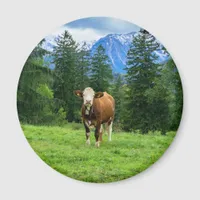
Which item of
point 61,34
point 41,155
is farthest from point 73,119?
point 61,34

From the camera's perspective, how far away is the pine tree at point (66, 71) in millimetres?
3443

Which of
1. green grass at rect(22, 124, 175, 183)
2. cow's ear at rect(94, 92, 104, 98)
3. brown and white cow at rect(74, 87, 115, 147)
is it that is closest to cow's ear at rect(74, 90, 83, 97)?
brown and white cow at rect(74, 87, 115, 147)

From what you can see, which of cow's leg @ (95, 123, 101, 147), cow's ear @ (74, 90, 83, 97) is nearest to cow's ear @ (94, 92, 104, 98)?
cow's ear @ (74, 90, 83, 97)

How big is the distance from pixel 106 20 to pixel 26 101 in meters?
0.85

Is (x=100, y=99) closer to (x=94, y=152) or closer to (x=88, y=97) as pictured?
(x=88, y=97)

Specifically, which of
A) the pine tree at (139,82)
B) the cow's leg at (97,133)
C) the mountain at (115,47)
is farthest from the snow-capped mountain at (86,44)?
the cow's leg at (97,133)

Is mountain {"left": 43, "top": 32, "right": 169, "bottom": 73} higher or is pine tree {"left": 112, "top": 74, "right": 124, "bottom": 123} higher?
mountain {"left": 43, "top": 32, "right": 169, "bottom": 73}

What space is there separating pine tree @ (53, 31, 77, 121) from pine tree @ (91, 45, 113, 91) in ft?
0.51

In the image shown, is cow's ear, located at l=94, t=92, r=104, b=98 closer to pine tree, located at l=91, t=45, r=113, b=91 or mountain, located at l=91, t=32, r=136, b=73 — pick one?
pine tree, located at l=91, t=45, r=113, b=91

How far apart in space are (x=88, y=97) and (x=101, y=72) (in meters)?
0.21

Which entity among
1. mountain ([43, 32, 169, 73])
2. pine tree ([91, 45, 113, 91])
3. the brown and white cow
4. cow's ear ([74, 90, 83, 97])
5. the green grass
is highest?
mountain ([43, 32, 169, 73])

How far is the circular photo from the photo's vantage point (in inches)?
132

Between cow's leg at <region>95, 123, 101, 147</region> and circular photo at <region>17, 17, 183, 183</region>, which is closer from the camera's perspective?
circular photo at <region>17, 17, 183, 183</region>

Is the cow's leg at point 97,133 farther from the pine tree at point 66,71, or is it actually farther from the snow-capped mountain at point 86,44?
the snow-capped mountain at point 86,44
